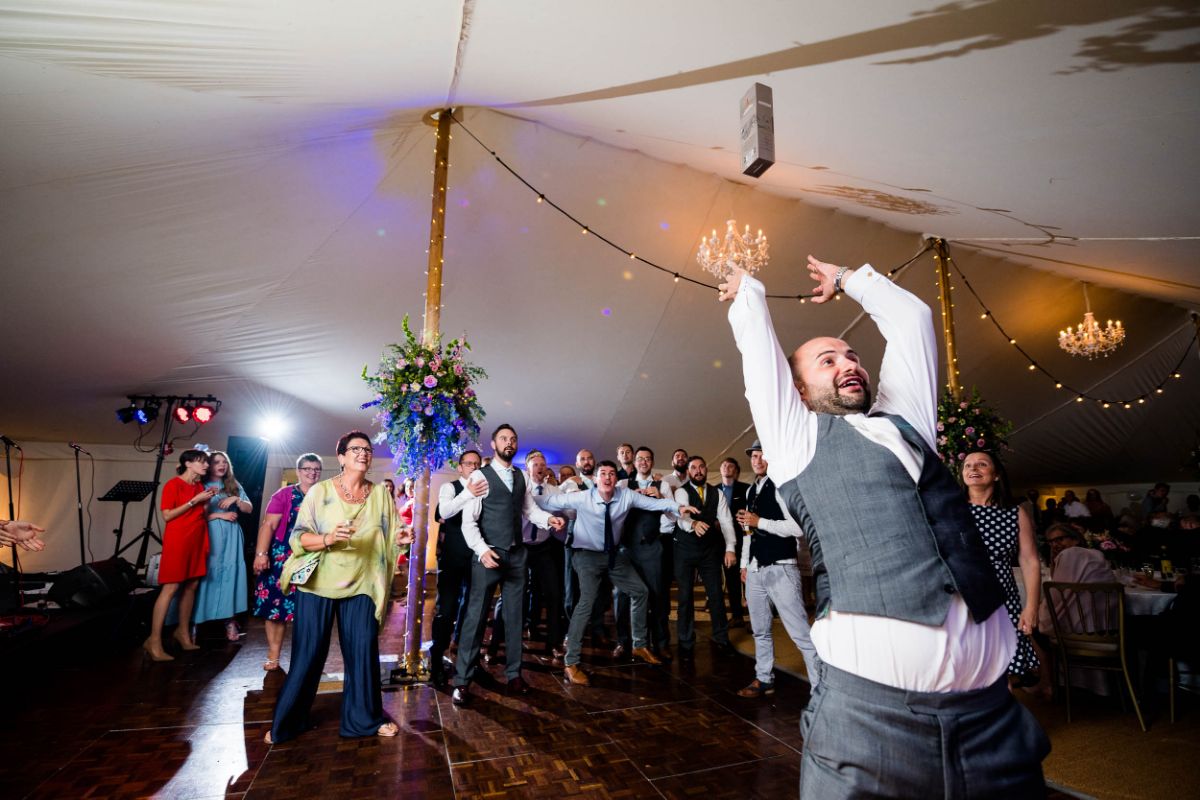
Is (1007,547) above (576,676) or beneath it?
above

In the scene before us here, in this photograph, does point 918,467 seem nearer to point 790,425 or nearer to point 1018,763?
point 790,425

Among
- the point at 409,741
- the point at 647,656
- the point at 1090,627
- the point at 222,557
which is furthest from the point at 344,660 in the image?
the point at 1090,627

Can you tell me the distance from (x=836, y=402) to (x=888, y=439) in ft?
0.54

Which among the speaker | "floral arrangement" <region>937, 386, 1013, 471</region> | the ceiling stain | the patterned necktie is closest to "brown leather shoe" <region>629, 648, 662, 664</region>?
the patterned necktie

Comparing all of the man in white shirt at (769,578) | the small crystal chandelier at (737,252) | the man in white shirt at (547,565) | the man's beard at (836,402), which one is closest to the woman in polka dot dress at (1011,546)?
the man in white shirt at (769,578)

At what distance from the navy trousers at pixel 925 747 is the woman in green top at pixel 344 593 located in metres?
2.55

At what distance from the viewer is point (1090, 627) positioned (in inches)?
145

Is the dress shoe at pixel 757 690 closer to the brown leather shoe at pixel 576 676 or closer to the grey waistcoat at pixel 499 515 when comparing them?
the brown leather shoe at pixel 576 676

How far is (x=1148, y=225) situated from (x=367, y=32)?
5.48 metres

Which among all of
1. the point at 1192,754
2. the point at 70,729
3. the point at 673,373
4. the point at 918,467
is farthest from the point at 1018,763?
the point at 673,373

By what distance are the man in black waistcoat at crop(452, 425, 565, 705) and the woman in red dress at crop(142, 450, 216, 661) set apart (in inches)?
98.7

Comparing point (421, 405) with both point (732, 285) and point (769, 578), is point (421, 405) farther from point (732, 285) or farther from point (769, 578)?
point (732, 285)

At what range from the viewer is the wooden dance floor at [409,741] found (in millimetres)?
2529

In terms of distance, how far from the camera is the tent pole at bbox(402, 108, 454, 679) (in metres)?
4.04
